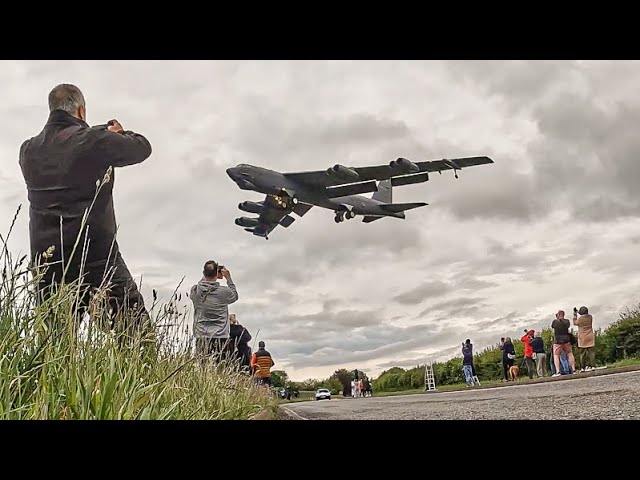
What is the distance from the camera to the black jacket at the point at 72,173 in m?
2.96

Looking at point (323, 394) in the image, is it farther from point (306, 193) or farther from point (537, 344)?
point (306, 193)

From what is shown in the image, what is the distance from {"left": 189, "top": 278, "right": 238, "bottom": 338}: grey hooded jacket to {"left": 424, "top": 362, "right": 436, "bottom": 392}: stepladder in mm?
1147

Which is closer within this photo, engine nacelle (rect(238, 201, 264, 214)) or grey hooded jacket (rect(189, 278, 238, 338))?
grey hooded jacket (rect(189, 278, 238, 338))

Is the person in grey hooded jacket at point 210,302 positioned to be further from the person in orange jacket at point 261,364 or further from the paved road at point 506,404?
the paved road at point 506,404

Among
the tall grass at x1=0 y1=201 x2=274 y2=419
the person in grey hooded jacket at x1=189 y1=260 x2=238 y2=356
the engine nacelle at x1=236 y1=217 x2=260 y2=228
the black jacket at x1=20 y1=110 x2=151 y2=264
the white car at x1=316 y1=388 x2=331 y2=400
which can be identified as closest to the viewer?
the tall grass at x1=0 y1=201 x2=274 y2=419

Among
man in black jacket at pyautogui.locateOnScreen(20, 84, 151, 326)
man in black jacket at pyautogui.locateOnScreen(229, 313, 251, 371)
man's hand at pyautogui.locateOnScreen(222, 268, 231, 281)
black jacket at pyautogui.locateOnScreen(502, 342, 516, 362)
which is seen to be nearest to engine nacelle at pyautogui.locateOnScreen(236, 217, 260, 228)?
man's hand at pyautogui.locateOnScreen(222, 268, 231, 281)

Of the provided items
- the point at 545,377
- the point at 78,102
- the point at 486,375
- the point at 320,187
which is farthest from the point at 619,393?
the point at 320,187

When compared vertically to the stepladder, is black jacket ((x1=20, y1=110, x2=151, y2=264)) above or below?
above

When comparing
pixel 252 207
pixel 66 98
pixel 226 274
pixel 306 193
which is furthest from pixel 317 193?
pixel 66 98

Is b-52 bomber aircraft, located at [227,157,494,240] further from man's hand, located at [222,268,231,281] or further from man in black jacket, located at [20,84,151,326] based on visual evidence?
man in black jacket, located at [20,84,151,326]

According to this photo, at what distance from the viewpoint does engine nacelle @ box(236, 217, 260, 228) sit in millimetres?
4023
